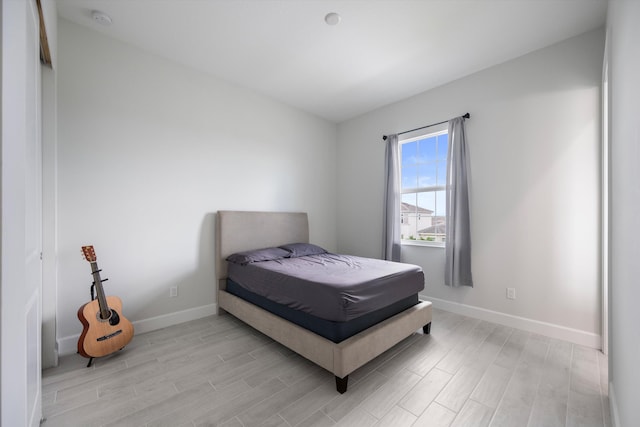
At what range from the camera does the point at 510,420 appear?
149cm

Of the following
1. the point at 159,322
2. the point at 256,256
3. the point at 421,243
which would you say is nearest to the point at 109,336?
the point at 159,322

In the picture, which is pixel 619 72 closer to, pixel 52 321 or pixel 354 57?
pixel 354 57

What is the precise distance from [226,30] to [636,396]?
3435 millimetres

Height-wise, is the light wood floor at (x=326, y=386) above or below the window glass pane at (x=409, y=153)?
below

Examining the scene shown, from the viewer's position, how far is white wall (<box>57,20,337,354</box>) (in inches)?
89.7

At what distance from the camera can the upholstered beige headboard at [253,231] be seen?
310 centimetres

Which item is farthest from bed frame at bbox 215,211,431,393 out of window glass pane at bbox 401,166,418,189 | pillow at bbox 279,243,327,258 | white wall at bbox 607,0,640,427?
window glass pane at bbox 401,166,418,189

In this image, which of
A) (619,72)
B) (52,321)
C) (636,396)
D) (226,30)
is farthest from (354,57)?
(52,321)

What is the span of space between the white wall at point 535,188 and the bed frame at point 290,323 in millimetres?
1024

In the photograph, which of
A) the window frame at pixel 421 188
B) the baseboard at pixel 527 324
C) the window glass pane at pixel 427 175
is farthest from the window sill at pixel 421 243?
the window glass pane at pixel 427 175

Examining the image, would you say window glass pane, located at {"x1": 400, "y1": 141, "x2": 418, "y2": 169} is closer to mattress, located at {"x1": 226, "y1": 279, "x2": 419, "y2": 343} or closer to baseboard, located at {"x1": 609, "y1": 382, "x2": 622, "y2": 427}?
mattress, located at {"x1": 226, "y1": 279, "x2": 419, "y2": 343}

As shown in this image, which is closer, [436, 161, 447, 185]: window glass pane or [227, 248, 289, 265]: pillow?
[227, 248, 289, 265]: pillow

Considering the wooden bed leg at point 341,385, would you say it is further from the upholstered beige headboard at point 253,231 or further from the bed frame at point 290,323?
the upholstered beige headboard at point 253,231

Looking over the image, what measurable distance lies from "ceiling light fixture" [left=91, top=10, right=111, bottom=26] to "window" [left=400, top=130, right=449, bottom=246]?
3.47 m
